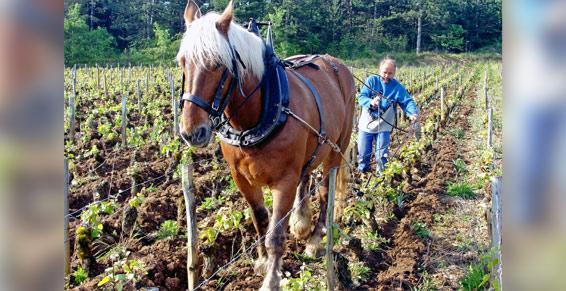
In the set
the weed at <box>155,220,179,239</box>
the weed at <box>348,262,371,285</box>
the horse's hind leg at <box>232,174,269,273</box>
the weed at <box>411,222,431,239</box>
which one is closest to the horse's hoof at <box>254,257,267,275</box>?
the horse's hind leg at <box>232,174,269,273</box>

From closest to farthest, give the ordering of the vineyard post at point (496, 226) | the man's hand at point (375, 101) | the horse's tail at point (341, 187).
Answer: the vineyard post at point (496, 226), the horse's tail at point (341, 187), the man's hand at point (375, 101)

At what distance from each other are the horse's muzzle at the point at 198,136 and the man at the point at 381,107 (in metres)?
3.46

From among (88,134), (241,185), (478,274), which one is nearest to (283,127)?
(241,185)

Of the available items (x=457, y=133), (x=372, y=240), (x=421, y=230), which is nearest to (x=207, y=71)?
(x=372, y=240)

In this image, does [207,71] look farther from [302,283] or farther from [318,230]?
[318,230]

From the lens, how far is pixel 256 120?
3143 mm

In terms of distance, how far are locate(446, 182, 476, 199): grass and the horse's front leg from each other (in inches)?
140

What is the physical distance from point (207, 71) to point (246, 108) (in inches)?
19.8

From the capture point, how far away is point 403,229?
4.62 metres

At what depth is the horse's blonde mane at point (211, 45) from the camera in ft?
8.73

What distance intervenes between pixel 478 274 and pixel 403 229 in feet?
3.92

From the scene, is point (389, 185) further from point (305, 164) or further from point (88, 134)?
point (88, 134)

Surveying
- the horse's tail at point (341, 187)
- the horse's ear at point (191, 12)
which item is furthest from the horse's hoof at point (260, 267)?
the horse's ear at point (191, 12)

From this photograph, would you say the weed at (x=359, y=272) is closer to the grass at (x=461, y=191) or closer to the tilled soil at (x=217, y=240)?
the tilled soil at (x=217, y=240)
